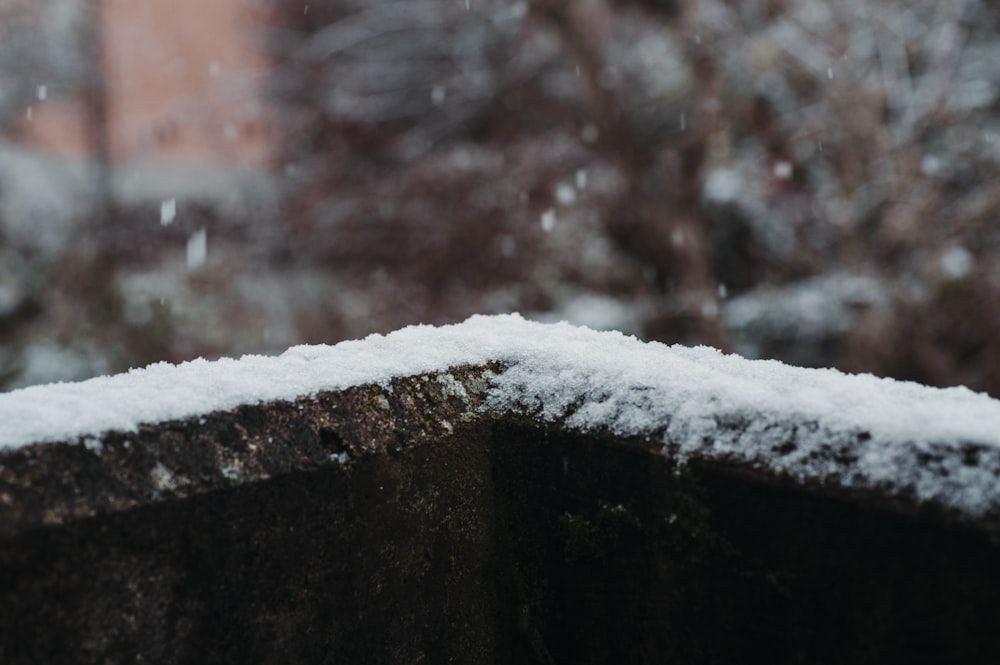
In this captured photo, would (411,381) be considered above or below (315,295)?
below

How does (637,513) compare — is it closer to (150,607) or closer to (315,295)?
(150,607)

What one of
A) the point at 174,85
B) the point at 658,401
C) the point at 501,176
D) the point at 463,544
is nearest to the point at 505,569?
the point at 463,544

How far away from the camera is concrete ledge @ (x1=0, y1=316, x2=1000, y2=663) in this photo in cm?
78

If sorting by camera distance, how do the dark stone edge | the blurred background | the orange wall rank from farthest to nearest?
the orange wall, the blurred background, the dark stone edge

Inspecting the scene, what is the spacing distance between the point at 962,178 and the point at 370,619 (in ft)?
23.3

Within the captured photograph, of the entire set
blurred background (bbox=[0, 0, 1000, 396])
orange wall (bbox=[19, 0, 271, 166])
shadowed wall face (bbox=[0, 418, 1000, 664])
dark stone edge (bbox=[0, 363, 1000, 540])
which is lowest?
shadowed wall face (bbox=[0, 418, 1000, 664])

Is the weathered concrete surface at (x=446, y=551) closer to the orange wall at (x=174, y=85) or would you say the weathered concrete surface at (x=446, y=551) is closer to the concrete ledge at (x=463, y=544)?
the concrete ledge at (x=463, y=544)

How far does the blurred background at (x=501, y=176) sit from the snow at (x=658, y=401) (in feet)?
15.5

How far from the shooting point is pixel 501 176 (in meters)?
6.66

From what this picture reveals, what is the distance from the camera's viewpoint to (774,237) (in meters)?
6.83

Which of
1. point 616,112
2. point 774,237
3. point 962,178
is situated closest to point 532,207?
point 616,112

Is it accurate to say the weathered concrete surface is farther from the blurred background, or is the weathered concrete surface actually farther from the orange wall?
the orange wall

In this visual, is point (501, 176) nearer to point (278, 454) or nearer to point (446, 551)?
point (446, 551)

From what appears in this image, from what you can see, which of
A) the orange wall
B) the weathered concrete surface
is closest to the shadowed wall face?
the weathered concrete surface
